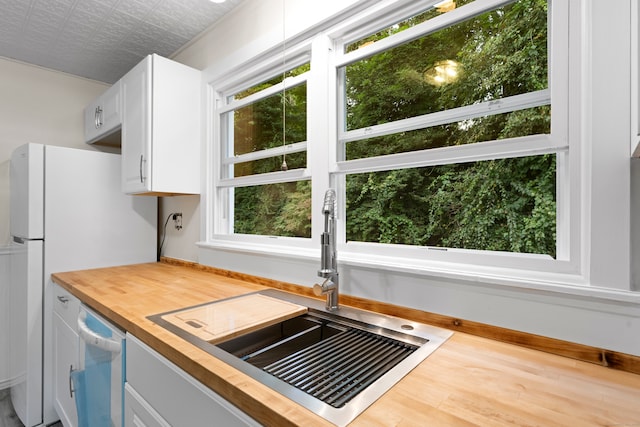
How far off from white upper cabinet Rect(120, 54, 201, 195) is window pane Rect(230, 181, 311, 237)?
34 centimetres

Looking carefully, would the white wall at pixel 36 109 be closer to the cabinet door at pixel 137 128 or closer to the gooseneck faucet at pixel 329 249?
the cabinet door at pixel 137 128

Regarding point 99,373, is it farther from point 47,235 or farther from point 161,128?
point 161,128

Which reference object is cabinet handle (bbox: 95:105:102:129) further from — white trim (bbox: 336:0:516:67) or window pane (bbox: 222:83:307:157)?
white trim (bbox: 336:0:516:67)

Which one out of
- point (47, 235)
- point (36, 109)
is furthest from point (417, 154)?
point (36, 109)

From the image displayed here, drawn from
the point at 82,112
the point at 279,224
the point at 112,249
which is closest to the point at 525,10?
the point at 279,224

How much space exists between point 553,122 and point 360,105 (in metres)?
0.77

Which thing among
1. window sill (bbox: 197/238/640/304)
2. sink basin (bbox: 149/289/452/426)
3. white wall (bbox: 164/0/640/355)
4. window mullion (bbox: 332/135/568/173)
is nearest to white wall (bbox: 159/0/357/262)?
window mullion (bbox: 332/135/568/173)

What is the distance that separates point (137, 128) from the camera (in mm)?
2012

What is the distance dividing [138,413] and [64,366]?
3.59 feet

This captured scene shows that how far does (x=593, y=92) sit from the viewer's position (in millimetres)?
849

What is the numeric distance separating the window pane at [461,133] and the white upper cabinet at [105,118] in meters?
1.76

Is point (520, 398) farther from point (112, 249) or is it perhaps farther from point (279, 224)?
point (112, 249)

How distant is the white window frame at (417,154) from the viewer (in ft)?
3.06

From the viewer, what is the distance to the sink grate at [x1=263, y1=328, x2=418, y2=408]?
75 cm
